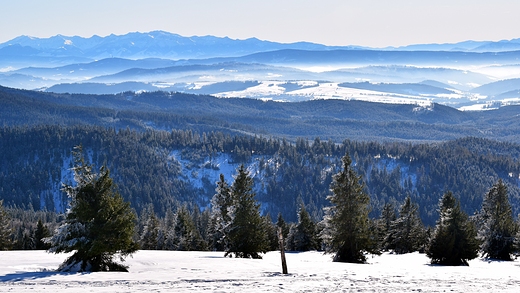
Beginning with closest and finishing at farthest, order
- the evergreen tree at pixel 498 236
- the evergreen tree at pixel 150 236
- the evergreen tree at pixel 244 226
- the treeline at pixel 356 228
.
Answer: the treeline at pixel 356 228
the evergreen tree at pixel 244 226
the evergreen tree at pixel 498 236
the evergreen tree at pixel 150 236

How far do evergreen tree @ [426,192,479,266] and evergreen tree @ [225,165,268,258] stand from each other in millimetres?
15597

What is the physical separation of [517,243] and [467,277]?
25.7m

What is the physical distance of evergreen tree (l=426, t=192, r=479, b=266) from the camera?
59.7 m

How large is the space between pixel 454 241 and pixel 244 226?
1872 cm

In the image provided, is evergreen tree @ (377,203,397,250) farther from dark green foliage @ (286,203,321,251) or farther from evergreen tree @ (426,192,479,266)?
evergreen tree @ (426,192,479,266)

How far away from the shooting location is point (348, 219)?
188ft

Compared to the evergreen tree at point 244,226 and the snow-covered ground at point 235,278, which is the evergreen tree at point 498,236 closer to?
the snow-covered ground at point 235,278

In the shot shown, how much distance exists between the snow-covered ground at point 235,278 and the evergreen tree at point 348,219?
7.68 m

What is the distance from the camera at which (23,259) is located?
160 ft

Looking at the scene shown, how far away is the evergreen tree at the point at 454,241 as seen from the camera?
196 ft

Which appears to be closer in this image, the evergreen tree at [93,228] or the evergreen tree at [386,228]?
the evergreen tree at [93,228]

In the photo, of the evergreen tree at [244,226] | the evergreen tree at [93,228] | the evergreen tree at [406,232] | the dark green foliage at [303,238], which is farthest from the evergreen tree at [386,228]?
the evergreen tree at [93,228]

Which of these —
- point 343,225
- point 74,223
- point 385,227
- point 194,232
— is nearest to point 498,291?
point 343,225

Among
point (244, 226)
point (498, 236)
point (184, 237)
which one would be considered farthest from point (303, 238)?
point (244, 226)
